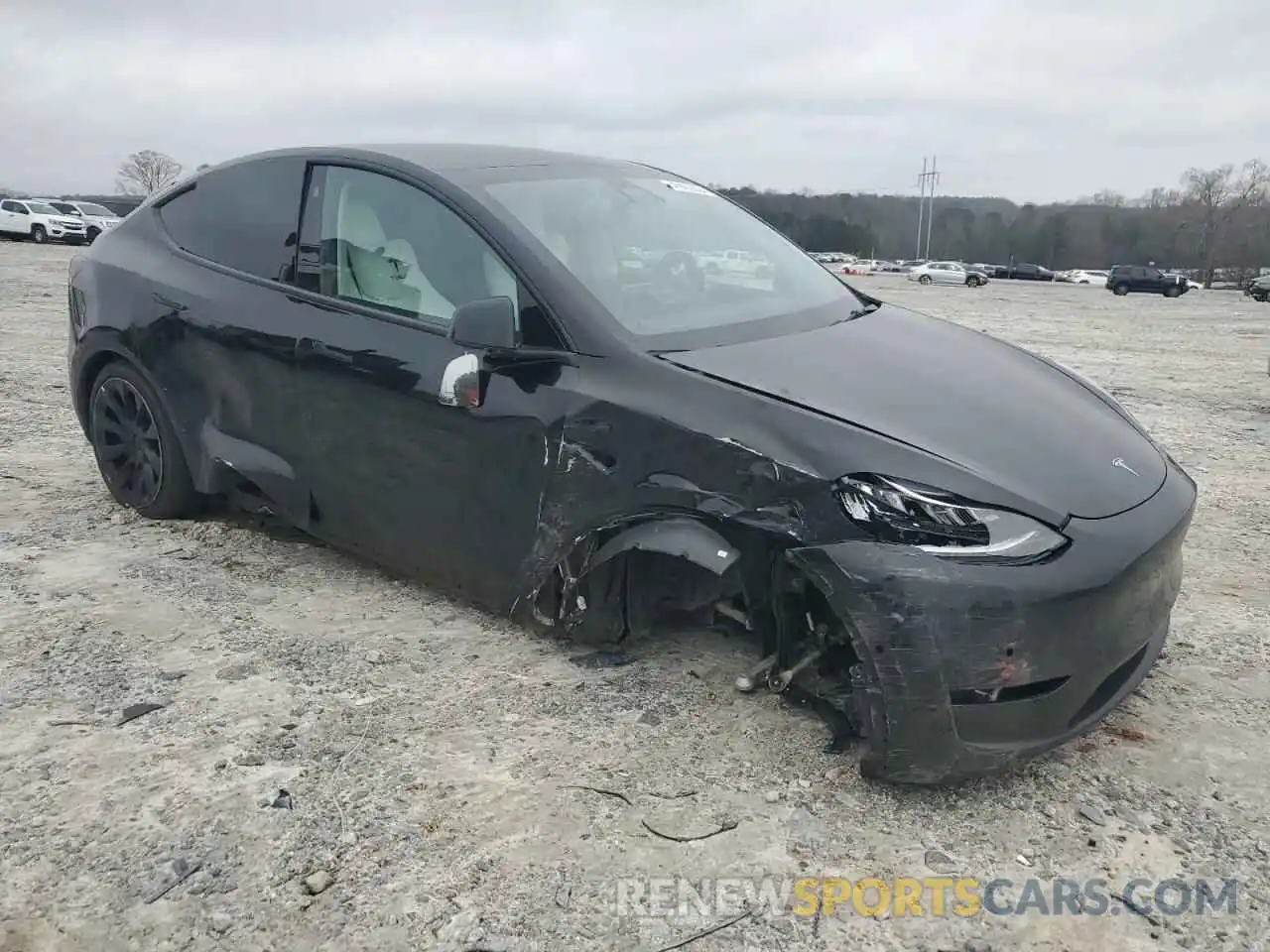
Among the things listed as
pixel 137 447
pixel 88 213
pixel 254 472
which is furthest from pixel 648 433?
pixel 88 213

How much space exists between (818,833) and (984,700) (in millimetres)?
495

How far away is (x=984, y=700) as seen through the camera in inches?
88.8

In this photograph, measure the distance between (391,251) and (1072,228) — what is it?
111 metres

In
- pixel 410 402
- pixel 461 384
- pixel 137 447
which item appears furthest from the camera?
pixel 137 447

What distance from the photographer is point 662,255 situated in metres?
3.27

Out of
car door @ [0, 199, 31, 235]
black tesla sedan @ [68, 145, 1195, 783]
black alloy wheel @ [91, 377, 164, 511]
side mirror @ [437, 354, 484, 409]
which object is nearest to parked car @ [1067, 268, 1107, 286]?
car door @ [0, 199, 31, 235]

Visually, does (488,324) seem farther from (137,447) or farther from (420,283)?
(137,447)

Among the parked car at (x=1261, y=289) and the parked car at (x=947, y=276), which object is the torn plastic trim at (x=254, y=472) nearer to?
the parked car at (x=1261, y=289)

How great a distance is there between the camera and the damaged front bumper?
2.21 m

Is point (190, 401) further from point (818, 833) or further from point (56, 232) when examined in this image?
point (56, 232)

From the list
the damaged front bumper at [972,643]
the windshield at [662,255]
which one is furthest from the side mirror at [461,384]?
the damaged front bumper at [972,643]

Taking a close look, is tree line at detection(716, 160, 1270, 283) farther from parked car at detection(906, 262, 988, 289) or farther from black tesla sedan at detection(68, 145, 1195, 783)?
black tesla sedan at detection(68, 145, 1195, 783)

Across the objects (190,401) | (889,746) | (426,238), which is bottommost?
(889,746)

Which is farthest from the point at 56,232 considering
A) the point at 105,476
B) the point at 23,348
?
the point at 105,476
